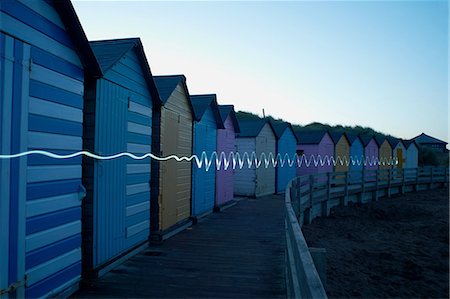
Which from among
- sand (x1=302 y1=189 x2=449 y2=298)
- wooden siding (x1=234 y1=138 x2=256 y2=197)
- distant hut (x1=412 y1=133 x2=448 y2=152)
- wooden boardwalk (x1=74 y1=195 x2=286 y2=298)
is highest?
distant hut (x1=412 y1=133 x2=448 y2=152)

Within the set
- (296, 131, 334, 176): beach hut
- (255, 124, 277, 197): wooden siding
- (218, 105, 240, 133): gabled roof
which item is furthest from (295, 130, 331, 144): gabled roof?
(218, 105, 240, 133): gabled roof

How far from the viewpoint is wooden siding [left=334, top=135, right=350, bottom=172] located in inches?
1046

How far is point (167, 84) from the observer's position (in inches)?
370

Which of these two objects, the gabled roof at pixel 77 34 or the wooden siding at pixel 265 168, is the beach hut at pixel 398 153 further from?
the gabled roof at pixel 77 34

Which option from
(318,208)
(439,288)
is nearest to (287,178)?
(318,208)

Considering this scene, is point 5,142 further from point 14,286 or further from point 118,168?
point 118,168

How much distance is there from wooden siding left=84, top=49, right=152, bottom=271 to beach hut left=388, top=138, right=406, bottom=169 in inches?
1241

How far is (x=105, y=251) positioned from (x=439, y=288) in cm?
691

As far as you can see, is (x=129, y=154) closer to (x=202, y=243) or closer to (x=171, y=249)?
(x=171, y=249)

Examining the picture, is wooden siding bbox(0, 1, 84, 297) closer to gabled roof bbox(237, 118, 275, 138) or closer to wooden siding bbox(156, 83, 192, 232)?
wooden siding bbox(156, 83, 192, 232)

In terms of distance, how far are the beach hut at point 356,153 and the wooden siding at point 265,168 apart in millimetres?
10438

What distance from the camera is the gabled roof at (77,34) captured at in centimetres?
476

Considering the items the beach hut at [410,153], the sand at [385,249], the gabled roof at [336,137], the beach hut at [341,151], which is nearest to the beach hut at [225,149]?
the sand at [385,249]

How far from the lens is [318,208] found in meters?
15.2
